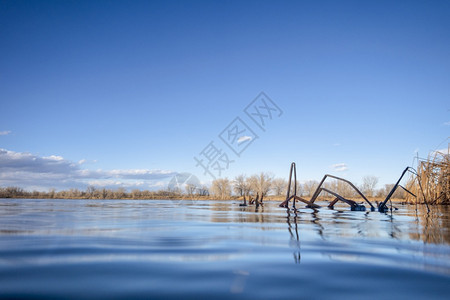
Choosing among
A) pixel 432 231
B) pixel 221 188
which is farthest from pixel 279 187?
pixel 432 231

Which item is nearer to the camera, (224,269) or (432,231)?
(224,269)

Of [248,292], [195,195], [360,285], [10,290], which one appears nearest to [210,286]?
[248,292]

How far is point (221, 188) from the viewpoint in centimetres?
7619

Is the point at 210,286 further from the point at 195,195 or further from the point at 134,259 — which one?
the point at 195,195

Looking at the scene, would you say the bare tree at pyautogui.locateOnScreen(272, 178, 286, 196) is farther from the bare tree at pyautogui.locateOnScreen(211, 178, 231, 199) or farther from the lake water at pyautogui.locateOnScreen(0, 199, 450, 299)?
the lake water at pyautogui.locateOnScreen(0, 199, 450, 299)

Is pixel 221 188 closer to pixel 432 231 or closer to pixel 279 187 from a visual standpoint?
pixel 279 187

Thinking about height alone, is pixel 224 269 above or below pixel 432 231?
above

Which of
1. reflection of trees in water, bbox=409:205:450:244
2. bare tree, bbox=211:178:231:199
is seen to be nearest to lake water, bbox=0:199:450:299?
reflection of trees in water, bbox=409:205:450:244

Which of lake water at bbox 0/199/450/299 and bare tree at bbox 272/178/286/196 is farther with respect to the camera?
bare tree at bbox 272/178/286/196

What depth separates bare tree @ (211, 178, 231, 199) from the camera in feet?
245

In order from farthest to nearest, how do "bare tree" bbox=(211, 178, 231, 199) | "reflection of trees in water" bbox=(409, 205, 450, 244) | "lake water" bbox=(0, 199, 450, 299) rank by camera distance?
"bare tree" bbox=(211, 178, 231, 199), "reflection of trees in water" bbox=(409, 205, 450, 244), "lake water" bbox=(0, 199, 450, 299)

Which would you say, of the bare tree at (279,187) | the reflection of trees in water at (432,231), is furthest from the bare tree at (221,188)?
the reflection of trees in water at (432,231)

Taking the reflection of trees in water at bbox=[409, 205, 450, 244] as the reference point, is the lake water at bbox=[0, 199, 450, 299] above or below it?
above

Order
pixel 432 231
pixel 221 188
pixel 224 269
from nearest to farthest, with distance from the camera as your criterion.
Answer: pixel 224 269, pixel 432 231, pixel 221 188
